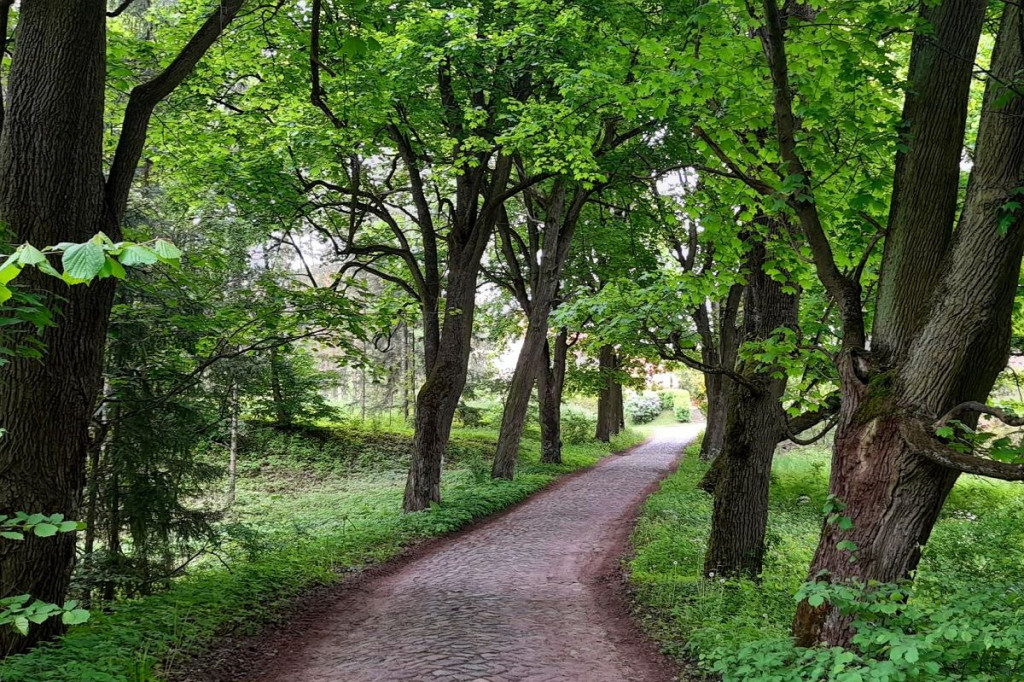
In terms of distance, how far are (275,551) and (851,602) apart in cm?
725

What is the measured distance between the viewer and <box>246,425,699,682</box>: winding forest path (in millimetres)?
5449

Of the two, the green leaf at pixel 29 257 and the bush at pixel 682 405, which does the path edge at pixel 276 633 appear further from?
the bush at pixel 682 405

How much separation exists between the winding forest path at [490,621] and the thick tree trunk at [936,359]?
2.15 metres

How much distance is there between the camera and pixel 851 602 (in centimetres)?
401

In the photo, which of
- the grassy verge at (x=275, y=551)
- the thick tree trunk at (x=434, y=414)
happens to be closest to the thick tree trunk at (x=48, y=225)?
the grassy verge at (x=275, y=551)

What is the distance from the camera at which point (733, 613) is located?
20.6ft

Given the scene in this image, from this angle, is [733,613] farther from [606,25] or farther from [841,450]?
[606,25]

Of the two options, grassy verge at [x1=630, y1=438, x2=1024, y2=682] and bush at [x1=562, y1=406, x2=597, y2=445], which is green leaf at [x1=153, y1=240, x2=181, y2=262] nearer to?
grassy verge at [x1=630, y1=438, x2=1024, y2=682]

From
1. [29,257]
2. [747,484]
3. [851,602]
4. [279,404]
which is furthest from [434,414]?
[29,257]

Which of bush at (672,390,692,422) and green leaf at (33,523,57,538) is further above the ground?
green leaf at (33,523,57,538)

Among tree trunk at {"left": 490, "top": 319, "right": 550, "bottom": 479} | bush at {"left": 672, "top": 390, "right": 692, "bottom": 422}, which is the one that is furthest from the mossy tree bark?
bush at {"left": 672, "top": 390, "right": 692, "bottom": 422}

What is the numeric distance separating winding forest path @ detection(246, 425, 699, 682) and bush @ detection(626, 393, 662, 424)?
133 ft

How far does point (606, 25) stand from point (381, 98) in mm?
3370

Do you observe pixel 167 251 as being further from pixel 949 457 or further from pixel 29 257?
pixel 949 457
